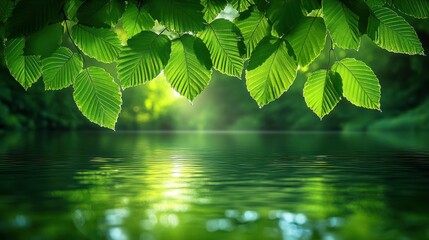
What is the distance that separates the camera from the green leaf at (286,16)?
2.32 m

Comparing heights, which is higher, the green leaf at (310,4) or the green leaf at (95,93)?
the green leaf at (310,4)

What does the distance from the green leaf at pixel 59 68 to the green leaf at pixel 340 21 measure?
0.92 m

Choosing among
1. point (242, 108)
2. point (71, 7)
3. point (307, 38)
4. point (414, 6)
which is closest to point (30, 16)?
point (71, 7)

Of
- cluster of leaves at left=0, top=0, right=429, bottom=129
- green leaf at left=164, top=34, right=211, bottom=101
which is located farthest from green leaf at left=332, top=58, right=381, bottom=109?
green leaf at left=164, top=34, right=211, bottom=101

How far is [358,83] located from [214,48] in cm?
54

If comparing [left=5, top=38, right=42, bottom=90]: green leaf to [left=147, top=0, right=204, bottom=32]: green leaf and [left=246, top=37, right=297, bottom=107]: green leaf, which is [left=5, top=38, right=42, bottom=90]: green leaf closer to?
[left=147, top=0, right=204, bottom=32]: green leaf

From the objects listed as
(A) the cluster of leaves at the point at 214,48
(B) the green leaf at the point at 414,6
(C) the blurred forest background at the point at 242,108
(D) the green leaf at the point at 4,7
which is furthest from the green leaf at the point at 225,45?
(C) the blurred forest background at the point at 242,108

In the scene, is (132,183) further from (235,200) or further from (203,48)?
(203,48)

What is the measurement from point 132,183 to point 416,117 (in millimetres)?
27667

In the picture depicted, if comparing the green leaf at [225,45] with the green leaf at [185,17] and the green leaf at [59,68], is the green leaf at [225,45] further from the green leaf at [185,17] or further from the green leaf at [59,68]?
the green leaf at [59,68]

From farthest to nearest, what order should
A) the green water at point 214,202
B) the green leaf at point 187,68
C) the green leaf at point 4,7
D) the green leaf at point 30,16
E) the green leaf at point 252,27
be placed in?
the green water at point 214,202 → the green leaf at point 4,7 → the green leaf at point 252,27 → the green leaf at point 187,68 → the green leaf at point 30,16

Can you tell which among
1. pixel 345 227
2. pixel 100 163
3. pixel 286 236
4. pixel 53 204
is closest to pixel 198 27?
pixel 286 236

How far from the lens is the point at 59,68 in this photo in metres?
2.43

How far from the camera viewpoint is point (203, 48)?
2.30 m
